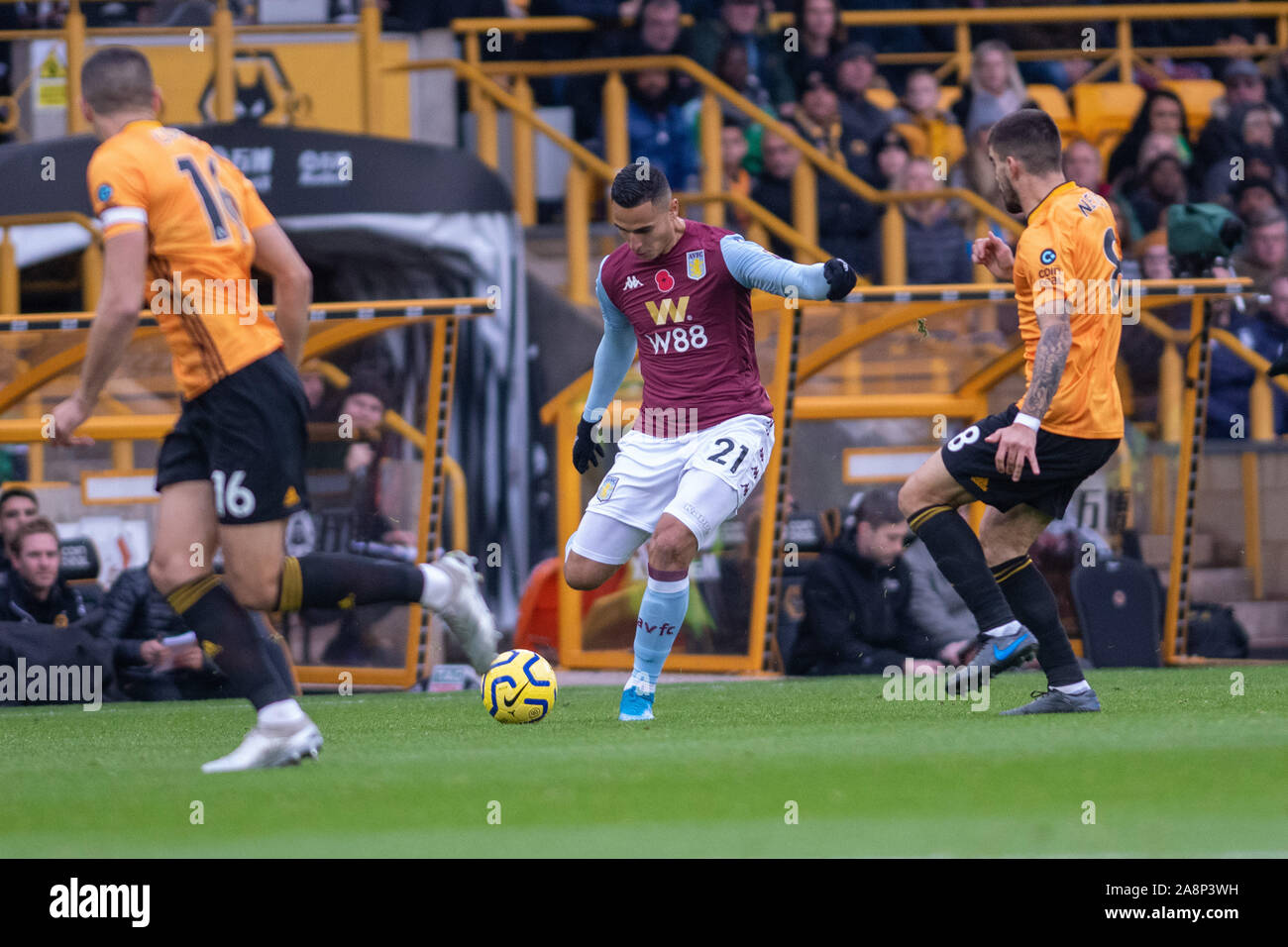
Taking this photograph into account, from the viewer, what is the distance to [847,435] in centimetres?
1126

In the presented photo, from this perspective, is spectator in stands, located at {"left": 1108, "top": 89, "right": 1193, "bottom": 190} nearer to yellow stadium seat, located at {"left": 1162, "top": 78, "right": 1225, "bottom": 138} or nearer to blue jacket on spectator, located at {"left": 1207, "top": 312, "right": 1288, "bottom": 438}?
yellow stadium seat, located at {"left": 1162, "top": 78, "right": 1225, "bottom": 138}

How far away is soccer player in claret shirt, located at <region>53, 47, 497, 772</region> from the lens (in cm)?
584

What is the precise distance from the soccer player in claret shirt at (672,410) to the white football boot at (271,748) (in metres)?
1.81

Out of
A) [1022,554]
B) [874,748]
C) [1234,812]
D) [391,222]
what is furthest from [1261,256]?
[1234,812]

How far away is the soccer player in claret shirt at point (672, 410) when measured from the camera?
7320mm

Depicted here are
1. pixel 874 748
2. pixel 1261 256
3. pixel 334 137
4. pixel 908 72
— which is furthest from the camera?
pixel 908 72

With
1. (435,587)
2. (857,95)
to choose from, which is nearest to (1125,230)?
(857,95)

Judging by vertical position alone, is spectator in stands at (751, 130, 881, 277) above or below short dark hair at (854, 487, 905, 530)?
above

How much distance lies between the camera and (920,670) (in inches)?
396

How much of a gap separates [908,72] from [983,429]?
434 inches

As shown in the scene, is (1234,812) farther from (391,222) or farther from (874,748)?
(391,222)

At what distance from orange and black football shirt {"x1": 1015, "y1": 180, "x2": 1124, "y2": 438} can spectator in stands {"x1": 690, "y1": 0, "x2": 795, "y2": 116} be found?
8177 mm

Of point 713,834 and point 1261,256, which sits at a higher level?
point 1261,256

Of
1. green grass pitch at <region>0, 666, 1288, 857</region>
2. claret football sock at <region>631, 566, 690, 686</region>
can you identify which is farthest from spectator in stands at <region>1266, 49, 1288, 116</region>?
claret football sock at <region>631, 566, 690, 686</region>
